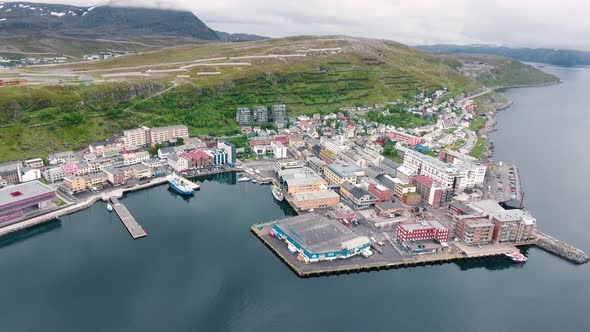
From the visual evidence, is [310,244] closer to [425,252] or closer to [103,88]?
[425,252]

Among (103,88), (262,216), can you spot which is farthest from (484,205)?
(103,88)

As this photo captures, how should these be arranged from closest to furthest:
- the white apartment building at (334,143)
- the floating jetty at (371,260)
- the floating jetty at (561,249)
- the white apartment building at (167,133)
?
the floating jetty at (371,260) < the floating jetty at (561,249) < the white apartment building at (334,143) < the white apartment building at (167,133)

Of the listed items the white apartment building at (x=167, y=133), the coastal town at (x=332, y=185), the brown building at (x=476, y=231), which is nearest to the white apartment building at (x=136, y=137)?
the coastal town at (x=332, y=185)

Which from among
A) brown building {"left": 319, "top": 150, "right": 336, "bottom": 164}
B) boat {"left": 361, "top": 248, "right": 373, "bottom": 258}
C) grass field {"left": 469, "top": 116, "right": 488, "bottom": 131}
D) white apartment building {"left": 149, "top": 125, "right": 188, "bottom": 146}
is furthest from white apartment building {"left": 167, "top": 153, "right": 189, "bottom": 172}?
grass field {"left": 469, "top": 116, "right": 488, "bottom": 131}

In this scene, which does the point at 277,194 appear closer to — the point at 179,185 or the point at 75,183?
the point at 179,185

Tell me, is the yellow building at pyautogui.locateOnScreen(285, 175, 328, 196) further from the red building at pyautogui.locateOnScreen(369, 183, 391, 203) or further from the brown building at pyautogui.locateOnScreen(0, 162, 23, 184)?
the brown building at pyautogui.locateOnScreen(0, 162, 23, 184)

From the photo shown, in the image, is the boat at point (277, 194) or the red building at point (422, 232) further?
the boat at point (277, 194)

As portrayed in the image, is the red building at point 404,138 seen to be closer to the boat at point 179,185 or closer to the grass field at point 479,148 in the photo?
the grass field at point 479,148
